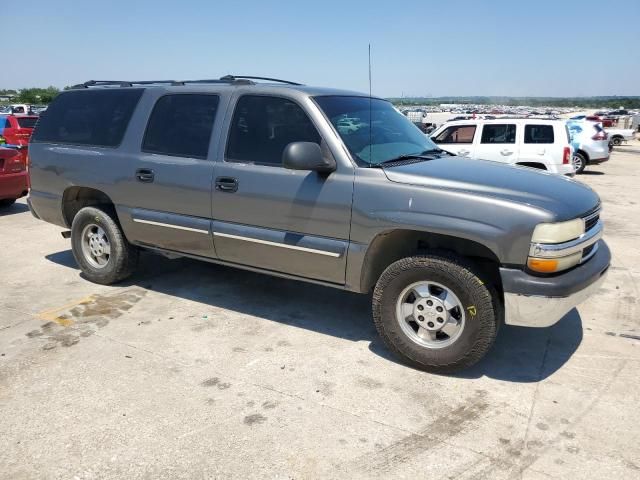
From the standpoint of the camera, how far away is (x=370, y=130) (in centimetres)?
416

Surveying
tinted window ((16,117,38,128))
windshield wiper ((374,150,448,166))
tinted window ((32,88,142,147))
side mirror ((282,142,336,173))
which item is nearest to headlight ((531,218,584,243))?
windshield wiper ((374,150,448,166))

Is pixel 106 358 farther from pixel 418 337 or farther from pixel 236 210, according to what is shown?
pixel 418 337

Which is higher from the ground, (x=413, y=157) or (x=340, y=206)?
(x=413, y=157)

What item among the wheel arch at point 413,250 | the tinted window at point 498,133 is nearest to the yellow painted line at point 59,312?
the wheel arch at point 413,250

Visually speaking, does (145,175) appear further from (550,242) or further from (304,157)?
(550,242)

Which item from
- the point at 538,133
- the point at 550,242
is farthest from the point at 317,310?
the point at 538,133

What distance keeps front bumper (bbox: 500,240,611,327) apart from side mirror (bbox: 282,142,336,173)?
1.41 meters

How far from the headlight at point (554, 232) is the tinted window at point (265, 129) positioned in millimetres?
1664

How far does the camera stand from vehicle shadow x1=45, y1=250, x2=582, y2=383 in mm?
3861

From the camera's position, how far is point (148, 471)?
8.70 ft

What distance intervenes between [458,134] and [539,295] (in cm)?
976

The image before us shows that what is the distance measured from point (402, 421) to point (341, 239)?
→ 1.33m

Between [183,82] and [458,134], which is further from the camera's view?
[458,134]

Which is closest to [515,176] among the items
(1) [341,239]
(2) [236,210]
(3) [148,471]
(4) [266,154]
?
(1) [341,239]
